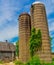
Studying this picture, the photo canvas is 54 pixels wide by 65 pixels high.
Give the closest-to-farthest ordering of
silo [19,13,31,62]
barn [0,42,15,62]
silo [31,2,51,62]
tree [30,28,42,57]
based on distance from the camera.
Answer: silo [31,2,51,62] < tree [30,28,42,57] < silo [19,13,31,62] < barn [0,42,15,62]

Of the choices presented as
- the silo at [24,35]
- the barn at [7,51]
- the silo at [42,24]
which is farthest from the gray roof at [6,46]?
the silo at [42,24]

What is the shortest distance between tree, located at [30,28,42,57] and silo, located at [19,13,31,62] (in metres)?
2.15

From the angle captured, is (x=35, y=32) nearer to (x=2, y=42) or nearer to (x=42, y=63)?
(x=42, y=63)

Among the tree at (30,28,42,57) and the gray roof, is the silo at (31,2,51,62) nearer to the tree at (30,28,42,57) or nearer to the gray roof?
the tree at (30,28,42,57)

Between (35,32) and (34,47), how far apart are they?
269 cm

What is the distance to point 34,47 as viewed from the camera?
115ft

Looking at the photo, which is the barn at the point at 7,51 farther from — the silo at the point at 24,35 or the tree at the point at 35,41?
the tree at the point at 35,41

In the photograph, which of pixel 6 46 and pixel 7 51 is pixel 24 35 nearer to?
pixel 7 51

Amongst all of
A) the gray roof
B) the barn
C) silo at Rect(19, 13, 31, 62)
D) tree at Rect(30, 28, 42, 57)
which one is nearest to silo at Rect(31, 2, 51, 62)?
tree at Rect(30, 28, 42, 57)

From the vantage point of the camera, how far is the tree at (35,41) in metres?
34.6

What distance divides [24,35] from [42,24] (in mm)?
5247

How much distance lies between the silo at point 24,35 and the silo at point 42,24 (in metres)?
3.31

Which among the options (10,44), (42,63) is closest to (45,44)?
(42,63)

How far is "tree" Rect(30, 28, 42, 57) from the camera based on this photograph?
3459 centimetres
